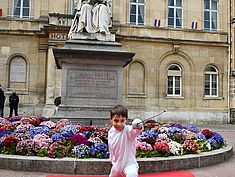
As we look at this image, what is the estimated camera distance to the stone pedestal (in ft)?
32.5

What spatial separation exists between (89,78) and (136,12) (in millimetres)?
17013

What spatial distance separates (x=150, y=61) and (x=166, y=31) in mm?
2952

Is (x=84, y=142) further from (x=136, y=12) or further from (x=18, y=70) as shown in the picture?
(x=136, y=12)

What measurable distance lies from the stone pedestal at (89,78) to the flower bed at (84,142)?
193 centimetres

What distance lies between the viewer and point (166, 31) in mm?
25891

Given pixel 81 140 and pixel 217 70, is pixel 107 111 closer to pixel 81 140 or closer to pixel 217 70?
pixel 81 140

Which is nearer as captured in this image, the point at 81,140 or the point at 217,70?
the point at 81,140

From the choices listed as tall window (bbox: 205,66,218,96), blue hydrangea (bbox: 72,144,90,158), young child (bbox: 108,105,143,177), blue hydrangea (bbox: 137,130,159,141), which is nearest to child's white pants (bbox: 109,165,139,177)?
young child (bbox: 108,105,143,177)

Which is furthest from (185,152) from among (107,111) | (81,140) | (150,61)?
(150,61)

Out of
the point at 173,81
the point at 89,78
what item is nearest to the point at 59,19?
the point at 173,81

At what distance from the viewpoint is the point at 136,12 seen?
25.9 meters

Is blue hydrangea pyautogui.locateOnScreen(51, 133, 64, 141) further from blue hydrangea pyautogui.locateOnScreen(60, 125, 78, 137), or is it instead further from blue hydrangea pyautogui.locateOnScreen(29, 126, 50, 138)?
blue hydrangea pyautogui.locateOnScreen(29, 126, 50, 138)

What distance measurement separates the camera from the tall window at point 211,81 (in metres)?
26.4

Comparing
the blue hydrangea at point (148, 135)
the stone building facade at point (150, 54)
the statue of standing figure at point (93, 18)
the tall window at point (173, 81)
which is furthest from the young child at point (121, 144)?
the tall window at point (173, 81)
